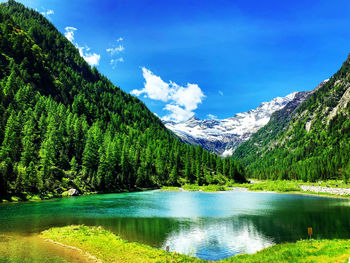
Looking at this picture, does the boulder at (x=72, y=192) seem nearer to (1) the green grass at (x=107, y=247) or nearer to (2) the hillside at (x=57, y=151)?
(2) the hillside at (x=57, y=151)

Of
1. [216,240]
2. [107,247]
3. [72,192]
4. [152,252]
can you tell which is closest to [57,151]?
[72,192]

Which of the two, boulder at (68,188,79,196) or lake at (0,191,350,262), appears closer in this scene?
lake at (0,191,350,262)

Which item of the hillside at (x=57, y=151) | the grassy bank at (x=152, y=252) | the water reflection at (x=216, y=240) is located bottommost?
the water reflection at (x=216, y=240)

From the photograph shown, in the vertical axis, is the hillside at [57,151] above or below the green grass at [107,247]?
above

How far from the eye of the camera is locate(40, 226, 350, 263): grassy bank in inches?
893

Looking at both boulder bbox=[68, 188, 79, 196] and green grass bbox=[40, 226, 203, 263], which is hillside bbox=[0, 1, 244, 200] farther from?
green grass bbox=[40, 226, 203, 263]

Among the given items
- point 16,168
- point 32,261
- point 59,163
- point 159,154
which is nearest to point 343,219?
point 32,261

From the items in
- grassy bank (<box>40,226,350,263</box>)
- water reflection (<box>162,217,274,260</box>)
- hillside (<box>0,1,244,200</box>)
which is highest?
hillside (<box>0,1,244,200</box>)

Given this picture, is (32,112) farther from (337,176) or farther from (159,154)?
(337,176)

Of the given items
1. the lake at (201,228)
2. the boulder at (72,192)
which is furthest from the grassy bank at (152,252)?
the boulder at (72,192)

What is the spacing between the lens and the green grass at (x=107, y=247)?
23.8 meters

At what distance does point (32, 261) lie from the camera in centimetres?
2153

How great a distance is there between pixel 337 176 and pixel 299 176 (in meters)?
39.1

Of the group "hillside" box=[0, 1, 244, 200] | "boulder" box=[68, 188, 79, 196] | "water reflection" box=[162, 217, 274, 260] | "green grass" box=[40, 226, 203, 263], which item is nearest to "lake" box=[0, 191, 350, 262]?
"water reflection" box=[162, 217, 274, 260]
